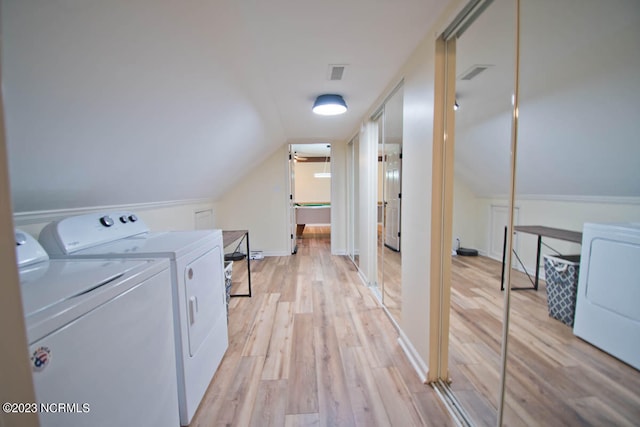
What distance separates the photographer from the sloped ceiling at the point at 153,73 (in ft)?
2.79

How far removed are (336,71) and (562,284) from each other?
6.26 ft

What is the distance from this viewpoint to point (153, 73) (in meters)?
1.18

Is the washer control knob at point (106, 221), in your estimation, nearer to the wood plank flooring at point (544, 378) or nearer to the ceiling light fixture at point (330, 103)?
the ceiling light fixture at point (330, 103)

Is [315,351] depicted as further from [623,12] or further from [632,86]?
[623,12]

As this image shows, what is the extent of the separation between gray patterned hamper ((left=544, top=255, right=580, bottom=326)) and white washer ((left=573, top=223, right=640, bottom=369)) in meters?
0.03

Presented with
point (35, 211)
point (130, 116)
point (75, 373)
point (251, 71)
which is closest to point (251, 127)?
point (251, 71)

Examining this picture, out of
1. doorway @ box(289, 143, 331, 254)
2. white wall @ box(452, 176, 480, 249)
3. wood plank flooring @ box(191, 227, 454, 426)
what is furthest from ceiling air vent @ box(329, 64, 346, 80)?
doorway @ box(289, 143, 331, 254)

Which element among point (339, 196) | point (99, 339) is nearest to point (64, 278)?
point (99, 339)

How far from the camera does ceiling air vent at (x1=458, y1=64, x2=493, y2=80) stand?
4.61 ft

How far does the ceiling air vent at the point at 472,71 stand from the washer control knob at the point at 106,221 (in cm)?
222

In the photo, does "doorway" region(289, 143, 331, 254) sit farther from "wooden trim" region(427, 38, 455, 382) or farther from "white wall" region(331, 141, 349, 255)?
"wooden trim" region(427, 38, 455, 382)

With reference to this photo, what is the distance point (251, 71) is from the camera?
72.1 inches

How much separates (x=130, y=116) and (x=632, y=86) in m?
1.96

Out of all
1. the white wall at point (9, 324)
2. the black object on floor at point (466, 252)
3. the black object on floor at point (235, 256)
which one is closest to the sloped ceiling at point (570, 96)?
the black object on floor at point (466, 252)
